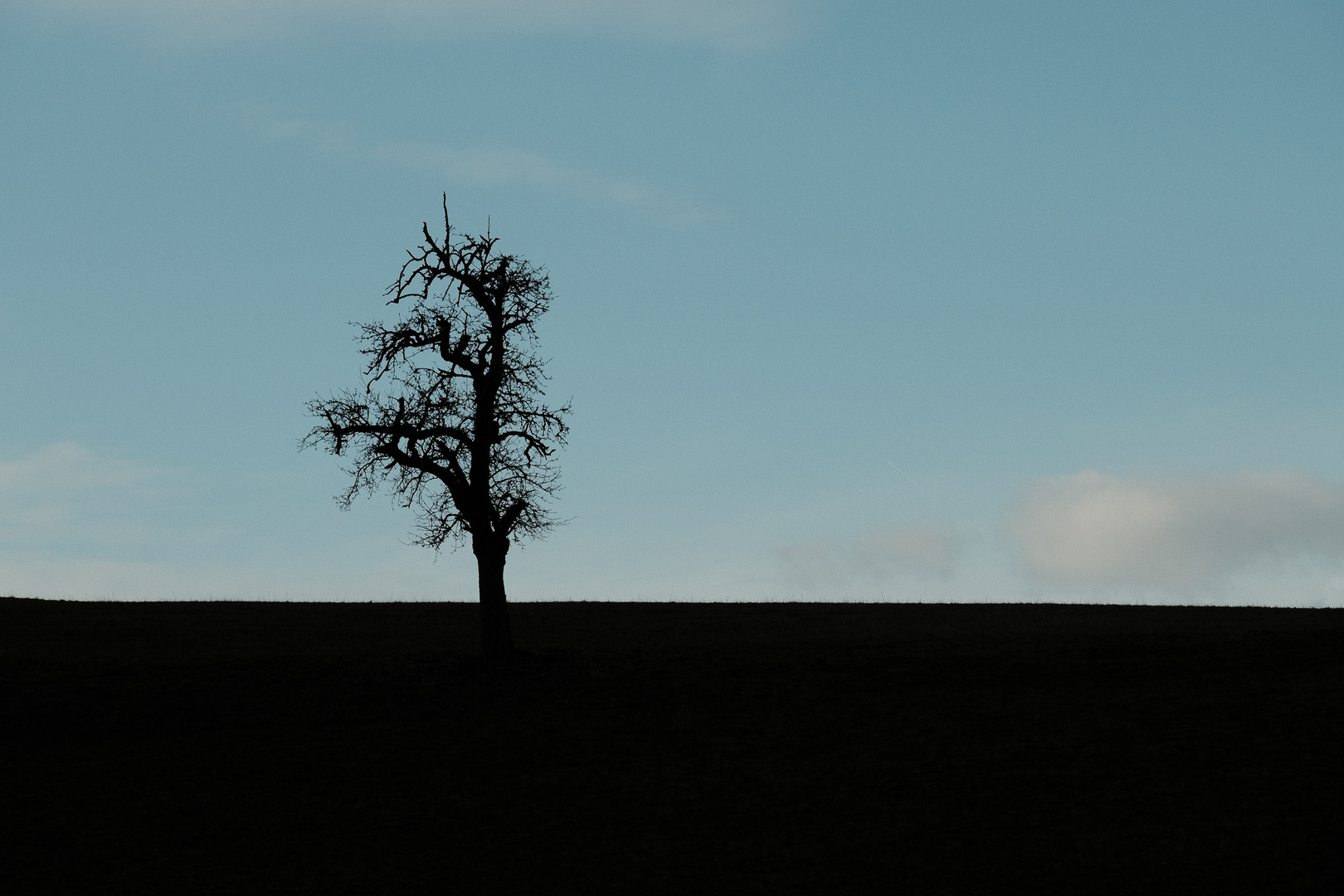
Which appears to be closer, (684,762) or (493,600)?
(684,762)

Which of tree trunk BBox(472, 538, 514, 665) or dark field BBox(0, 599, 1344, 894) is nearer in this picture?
dark field BBox(0, 599, 1344, 894)

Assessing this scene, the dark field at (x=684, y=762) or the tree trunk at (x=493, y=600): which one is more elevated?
the tree trunk at (x=493, y=600)

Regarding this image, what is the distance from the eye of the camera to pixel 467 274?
34.2 meters

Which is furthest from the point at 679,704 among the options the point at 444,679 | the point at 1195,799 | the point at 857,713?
the point at 1195,799

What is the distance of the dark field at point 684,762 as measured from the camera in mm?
21125

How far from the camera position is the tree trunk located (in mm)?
33344

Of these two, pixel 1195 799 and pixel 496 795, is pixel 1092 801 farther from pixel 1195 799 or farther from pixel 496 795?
pixel 496 795

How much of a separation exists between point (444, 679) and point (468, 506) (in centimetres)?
449

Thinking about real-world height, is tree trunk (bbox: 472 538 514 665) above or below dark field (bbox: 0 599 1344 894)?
above

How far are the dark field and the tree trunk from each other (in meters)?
0.85

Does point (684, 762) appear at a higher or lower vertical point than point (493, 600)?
lower

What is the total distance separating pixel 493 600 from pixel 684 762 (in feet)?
30.1

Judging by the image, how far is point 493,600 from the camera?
110ft

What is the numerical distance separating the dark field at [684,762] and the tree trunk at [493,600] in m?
→ 0.85
